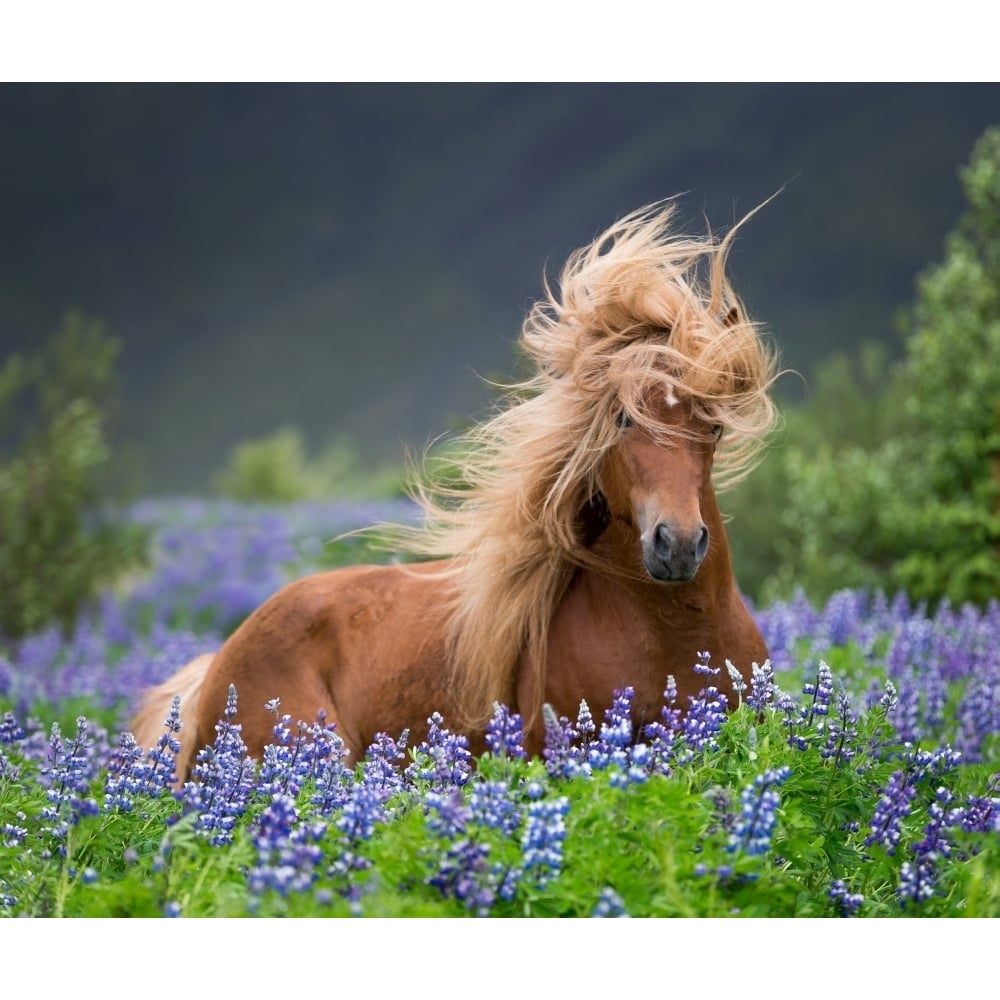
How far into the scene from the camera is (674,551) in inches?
136

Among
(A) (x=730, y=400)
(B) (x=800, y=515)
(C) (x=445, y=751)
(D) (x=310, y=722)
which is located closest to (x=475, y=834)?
(C) (x=445, y=751)

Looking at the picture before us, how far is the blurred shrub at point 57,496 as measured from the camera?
36.0 feet

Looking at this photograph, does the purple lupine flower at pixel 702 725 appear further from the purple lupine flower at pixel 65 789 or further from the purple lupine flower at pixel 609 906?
the purple lupine flower at pixel 65 789

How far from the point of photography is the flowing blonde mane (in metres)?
3.82

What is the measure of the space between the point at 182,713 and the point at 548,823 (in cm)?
294

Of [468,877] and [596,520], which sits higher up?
[596,520]

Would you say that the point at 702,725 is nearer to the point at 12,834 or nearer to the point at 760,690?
the point at 760,690

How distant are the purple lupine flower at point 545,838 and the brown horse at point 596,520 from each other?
101 centimetres

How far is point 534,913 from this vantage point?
2.65 m

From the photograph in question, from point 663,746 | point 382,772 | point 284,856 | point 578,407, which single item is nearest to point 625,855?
point 663,746

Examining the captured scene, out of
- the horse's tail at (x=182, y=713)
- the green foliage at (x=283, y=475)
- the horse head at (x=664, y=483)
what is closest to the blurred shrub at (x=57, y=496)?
the horse's tail at (x=182, y=713)

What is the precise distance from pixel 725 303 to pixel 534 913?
222 centimetres

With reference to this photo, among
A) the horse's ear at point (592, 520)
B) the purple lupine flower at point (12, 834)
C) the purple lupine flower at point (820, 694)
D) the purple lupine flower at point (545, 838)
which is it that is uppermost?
the horse's ear at point (592, 520)

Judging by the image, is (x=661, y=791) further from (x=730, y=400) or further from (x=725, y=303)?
(x=725, y=303)
